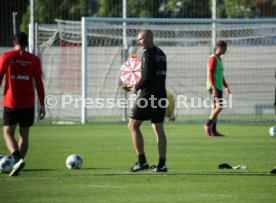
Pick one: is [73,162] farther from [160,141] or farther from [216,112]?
[216,112]

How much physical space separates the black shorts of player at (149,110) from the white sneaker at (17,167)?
1.98m

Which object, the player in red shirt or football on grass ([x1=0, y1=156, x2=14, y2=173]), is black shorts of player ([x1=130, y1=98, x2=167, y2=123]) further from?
football on grass ([x1=0, y1=156, x2=14, y2=173])

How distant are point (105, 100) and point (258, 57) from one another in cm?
533

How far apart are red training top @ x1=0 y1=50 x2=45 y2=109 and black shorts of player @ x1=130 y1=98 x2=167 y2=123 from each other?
1644 mm

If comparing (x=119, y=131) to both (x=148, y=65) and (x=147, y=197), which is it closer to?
(x=148, y=65)

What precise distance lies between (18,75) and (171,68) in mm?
16072

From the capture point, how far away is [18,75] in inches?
496

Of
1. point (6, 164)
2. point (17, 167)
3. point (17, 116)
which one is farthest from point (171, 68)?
point (17, 167)

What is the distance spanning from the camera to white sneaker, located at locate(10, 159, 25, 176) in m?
11.9

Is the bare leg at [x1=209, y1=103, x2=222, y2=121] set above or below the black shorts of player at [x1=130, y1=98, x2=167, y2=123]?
below

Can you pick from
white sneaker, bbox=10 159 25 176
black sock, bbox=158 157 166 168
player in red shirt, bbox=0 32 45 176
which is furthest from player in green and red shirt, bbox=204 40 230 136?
white sneaker, bbox=10 159 25 176

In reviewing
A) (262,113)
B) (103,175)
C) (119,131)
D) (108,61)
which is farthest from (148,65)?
(262,113)

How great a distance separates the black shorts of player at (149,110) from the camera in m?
12.7

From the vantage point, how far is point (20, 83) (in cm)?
1261
